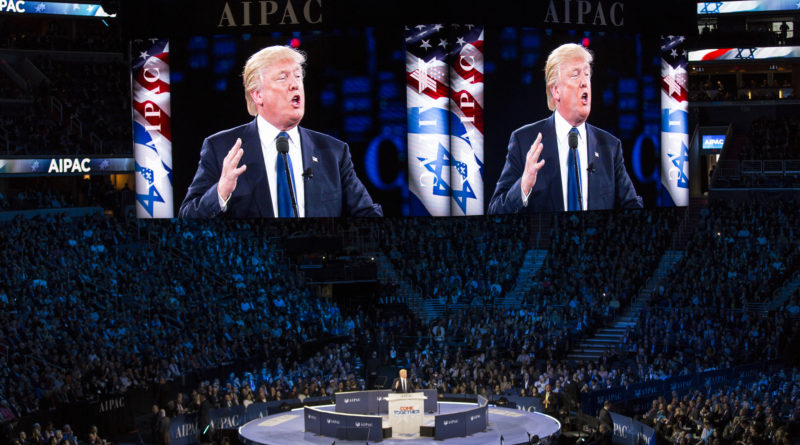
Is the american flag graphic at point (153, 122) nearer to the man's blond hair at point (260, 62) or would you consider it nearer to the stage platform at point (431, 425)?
the man's blond hair at point (260, 62)

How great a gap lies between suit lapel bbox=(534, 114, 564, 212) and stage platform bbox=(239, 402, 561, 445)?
4.84 m

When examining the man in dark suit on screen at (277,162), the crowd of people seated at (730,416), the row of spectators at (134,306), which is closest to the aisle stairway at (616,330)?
the crowd of people seated at (730,416)

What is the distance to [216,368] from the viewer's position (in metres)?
30.4

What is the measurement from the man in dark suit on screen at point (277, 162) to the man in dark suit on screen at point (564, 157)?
3041mm

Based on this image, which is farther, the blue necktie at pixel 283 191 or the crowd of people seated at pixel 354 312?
the crowd of people seated at pixel 354 312

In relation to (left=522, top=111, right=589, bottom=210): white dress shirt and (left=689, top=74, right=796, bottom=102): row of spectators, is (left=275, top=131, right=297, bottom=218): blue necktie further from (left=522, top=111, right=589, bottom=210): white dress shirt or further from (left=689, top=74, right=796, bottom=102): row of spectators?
(left=689, top=74, right=796, bottom=102): row of spectators

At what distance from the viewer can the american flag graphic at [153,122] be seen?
2562cm

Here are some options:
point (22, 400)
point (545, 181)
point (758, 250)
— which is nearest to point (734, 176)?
A: point (758, 250)

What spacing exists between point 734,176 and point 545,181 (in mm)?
21591

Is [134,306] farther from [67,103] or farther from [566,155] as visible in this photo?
[566,155]

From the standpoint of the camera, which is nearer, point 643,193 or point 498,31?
point 498,31

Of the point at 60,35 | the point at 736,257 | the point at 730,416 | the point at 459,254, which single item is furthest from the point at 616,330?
the point at 60,35

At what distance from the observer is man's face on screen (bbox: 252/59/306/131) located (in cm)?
2473

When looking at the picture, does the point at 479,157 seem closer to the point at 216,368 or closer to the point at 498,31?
the point at 498,31
